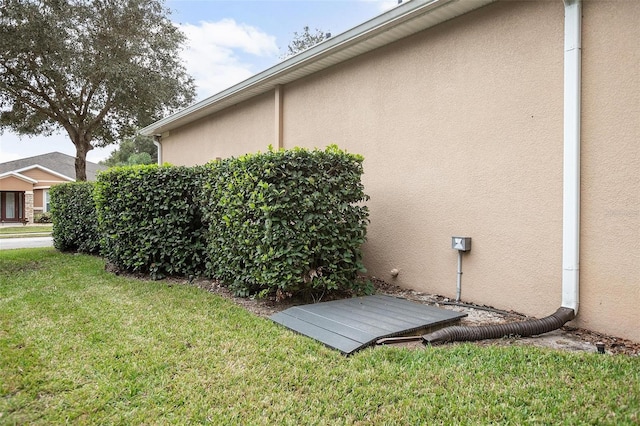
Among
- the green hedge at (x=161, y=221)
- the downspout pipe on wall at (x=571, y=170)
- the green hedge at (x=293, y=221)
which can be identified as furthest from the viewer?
the green hedge at (x=161, y=221)

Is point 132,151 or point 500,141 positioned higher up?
point 132,151

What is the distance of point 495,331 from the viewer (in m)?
3.17

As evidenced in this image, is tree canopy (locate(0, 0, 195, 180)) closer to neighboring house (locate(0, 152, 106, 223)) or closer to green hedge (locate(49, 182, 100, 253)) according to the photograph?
green hedge (locate(49, 182, 100, 253))

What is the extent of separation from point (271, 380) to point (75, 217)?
321 inches

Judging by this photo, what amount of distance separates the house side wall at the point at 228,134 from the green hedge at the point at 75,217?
256 cm

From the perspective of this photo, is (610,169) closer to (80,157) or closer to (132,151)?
(80,157)

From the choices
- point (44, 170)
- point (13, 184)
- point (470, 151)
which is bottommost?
point (470, 151)

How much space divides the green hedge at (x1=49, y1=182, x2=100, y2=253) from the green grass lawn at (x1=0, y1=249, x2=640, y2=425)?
5.12m

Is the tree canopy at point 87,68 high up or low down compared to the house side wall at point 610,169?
up

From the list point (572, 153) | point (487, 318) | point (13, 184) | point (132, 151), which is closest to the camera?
point (572, 153)

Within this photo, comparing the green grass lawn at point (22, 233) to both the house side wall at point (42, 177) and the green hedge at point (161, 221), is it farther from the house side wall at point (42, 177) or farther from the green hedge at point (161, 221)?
the green hedge at point (161, 221)

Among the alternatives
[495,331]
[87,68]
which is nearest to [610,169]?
[495,331]

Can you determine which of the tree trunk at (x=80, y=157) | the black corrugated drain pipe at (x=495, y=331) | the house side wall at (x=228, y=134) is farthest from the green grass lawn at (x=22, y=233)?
the black corrugated drain pipe at (x=495, y=331)

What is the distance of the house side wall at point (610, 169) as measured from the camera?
3055 mm
